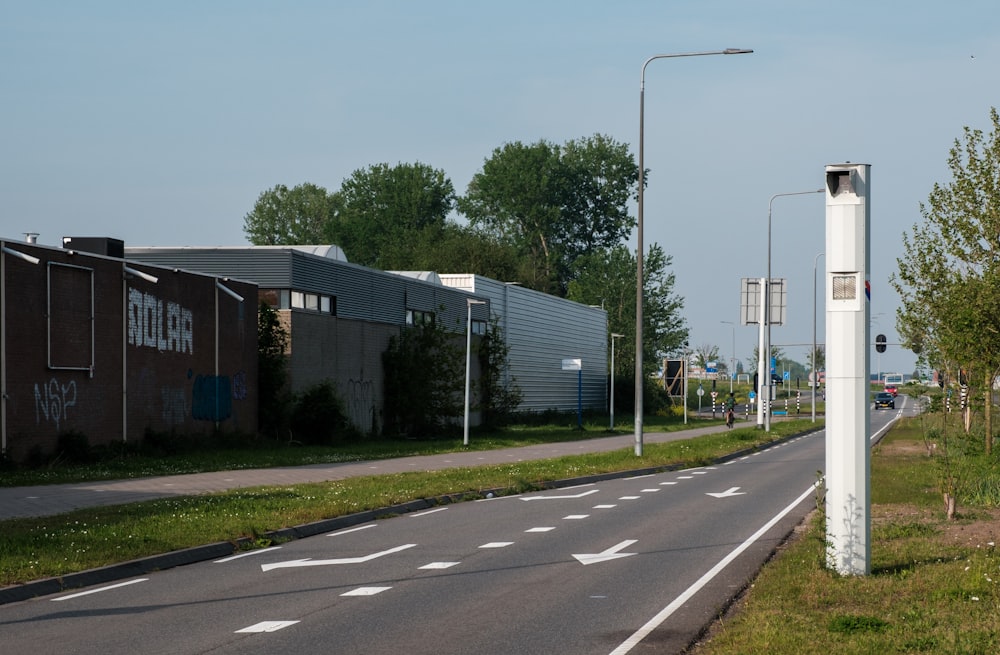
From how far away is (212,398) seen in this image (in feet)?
116

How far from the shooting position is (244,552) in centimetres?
1393

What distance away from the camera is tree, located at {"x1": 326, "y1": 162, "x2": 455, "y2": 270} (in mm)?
102812

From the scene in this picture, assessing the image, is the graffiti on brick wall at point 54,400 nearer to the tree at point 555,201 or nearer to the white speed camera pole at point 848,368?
the white speed camera pole at point 848,368

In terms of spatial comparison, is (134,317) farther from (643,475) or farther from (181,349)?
(643,475)

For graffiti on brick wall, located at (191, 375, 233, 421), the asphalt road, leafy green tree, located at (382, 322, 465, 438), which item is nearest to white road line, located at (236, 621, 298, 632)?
the asphalt road

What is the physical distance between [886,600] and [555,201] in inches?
3623

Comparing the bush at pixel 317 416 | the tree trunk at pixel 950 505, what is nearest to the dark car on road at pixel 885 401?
the bush at pixel 317 416

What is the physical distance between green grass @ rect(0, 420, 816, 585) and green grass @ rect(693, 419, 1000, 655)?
633cm

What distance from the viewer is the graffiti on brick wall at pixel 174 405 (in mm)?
32844

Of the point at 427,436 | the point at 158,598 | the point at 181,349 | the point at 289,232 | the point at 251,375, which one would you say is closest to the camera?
the point at 158,598

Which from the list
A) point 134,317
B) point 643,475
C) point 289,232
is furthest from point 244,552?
point 289,232

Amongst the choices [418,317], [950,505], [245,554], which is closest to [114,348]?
[245,554]

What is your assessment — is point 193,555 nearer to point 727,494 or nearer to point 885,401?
point 727,494

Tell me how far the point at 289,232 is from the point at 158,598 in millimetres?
98816
